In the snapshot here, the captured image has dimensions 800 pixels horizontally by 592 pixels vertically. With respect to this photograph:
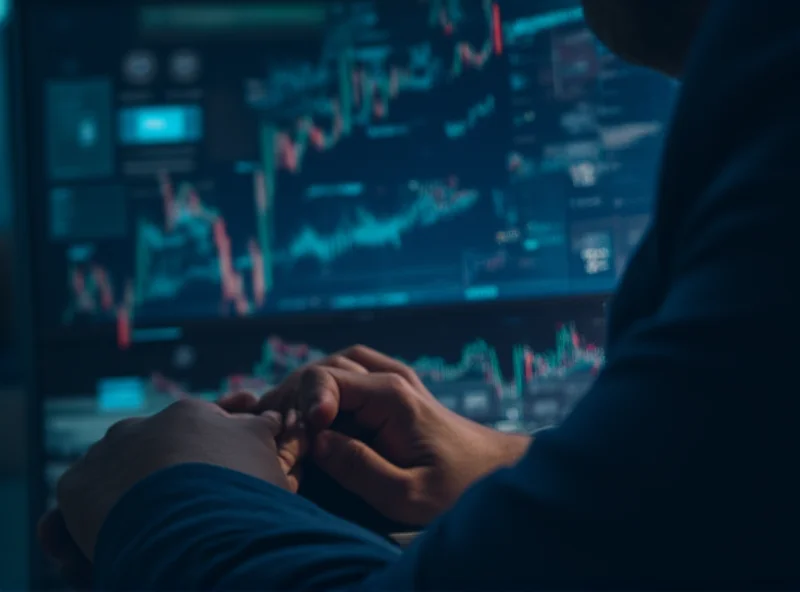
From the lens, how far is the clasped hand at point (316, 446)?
0.41m

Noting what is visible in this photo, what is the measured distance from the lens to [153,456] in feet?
1.28

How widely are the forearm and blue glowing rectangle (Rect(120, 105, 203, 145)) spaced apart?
0.78m

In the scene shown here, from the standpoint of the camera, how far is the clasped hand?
1.33 feet

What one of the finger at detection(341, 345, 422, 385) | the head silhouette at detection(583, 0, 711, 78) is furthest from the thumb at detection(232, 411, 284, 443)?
the head silhouette at detection(583, 0, 711, 78)

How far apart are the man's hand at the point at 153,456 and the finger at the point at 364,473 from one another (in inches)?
1.7

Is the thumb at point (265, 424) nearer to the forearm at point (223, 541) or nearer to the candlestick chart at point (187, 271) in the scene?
the forearm at point (223, 541)

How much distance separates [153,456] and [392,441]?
0.57ft

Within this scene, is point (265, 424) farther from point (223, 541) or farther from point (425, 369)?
point (425, 369)

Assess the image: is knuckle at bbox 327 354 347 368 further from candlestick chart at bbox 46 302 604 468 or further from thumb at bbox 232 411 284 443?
candlestick chart at bbox 46 302 604 468

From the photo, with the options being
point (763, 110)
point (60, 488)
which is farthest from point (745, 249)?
point (60, 488)

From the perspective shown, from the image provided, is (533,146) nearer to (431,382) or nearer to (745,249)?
(431,382)

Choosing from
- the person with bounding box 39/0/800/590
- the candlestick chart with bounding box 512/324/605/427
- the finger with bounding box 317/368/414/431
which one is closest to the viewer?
the person with bounding box 39/0/800/590

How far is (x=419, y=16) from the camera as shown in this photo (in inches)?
41.8

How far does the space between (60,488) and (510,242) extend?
697 millimetres
